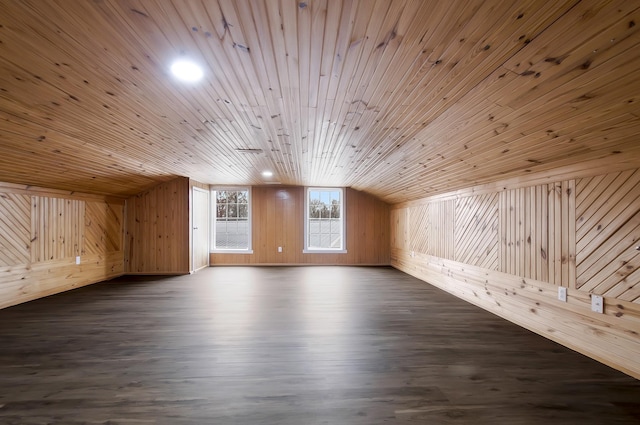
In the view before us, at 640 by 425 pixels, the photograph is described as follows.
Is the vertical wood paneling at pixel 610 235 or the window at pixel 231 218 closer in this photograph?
the vertical wood paneling at pixel 610 235

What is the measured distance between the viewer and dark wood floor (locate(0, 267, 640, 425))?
1788 mm

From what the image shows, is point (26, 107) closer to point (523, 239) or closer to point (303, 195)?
point (523, 239)

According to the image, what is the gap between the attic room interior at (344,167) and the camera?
4.74ft

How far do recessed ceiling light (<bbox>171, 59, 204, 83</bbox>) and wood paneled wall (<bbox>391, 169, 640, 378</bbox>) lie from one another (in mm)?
3323

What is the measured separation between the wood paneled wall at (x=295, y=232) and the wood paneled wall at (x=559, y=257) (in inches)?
119

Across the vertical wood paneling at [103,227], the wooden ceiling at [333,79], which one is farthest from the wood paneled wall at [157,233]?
the wooden ceiling at [333,79]

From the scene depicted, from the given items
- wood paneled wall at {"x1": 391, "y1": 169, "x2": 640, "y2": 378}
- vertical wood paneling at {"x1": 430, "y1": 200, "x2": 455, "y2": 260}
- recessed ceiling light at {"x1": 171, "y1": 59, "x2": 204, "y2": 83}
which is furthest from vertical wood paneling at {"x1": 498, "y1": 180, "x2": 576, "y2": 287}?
recessed ceiling light at {"x1": 171, "y1": 59, "x2": 204, "y2": 83}

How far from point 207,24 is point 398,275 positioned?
228 inches

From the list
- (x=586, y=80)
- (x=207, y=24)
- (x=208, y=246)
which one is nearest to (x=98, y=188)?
(x=208, y=246)

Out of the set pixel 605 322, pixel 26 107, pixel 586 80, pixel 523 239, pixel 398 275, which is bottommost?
pixel 398 275

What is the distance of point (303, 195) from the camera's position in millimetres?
7574

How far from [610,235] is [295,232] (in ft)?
19.9

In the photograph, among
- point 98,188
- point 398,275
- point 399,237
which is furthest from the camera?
point 399,237

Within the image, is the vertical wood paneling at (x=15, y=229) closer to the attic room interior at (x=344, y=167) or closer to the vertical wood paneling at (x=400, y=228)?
the attic room interior at (x=344, y=167)
